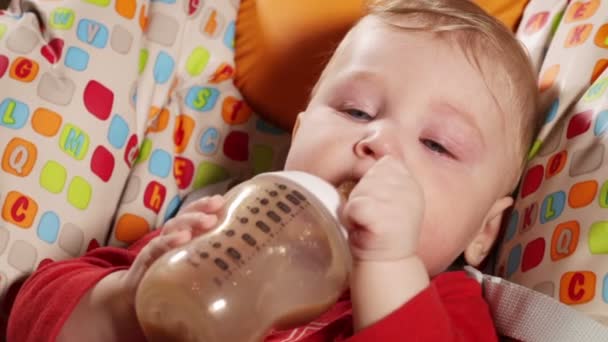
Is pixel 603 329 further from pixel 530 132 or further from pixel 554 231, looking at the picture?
pixel 530 132

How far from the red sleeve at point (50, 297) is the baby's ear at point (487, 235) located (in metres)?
0.48

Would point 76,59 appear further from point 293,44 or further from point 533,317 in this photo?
point 533,317

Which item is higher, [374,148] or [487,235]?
[374,148]

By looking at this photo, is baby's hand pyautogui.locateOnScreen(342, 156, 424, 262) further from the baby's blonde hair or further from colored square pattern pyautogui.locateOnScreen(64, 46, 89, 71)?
colored square pattern pyautogui.locateOnScreen(64, 46, 89, 71)

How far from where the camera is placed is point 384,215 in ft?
2.82

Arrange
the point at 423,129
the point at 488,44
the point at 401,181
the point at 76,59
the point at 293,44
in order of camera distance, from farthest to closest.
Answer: the point at 293,44 < the point at 76,59 < the point at 488,44 < the point at 423,129 < the point at 401,181

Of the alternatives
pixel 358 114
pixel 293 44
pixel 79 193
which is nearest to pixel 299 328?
pixel 358 114

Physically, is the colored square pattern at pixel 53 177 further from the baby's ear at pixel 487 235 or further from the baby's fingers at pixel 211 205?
the baby's ear at pixel 487 235

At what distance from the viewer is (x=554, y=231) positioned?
3.57 feet

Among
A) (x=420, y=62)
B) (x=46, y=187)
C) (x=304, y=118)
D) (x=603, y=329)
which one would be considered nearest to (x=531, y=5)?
(x=420, y=62)

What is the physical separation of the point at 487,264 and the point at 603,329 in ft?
0.90

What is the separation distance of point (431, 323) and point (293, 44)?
64cm

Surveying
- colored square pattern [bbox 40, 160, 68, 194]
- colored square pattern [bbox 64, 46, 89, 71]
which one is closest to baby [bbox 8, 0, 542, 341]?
colored square pattern [bbox 40, 160, 68, 194]

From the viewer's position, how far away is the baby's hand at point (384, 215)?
→ 852 mm
